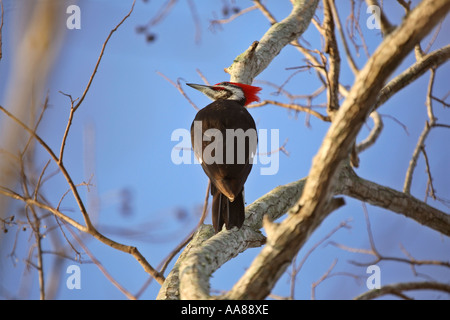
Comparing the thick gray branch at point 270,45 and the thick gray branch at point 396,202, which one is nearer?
the thick gray branch at point 396,202

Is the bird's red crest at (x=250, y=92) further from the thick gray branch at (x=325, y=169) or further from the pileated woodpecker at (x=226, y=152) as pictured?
the thick gray branch at (x=325, y=169)

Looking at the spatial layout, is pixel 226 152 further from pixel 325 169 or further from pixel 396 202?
pixel 325 169

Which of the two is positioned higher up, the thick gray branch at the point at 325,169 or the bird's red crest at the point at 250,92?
the bird's red crest at the point at 250,92

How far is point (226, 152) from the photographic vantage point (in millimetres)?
3084

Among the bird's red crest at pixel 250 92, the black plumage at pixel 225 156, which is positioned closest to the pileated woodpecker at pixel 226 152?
the black plumage at pixel 225 156

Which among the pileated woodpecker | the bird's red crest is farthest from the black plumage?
the bird's red crest

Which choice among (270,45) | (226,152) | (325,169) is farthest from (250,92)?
(325,169)

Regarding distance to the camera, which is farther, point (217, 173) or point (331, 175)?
point (217, 173)

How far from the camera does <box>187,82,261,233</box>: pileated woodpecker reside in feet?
9.37

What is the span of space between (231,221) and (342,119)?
1.32m

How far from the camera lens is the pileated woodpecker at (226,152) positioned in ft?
9.37
